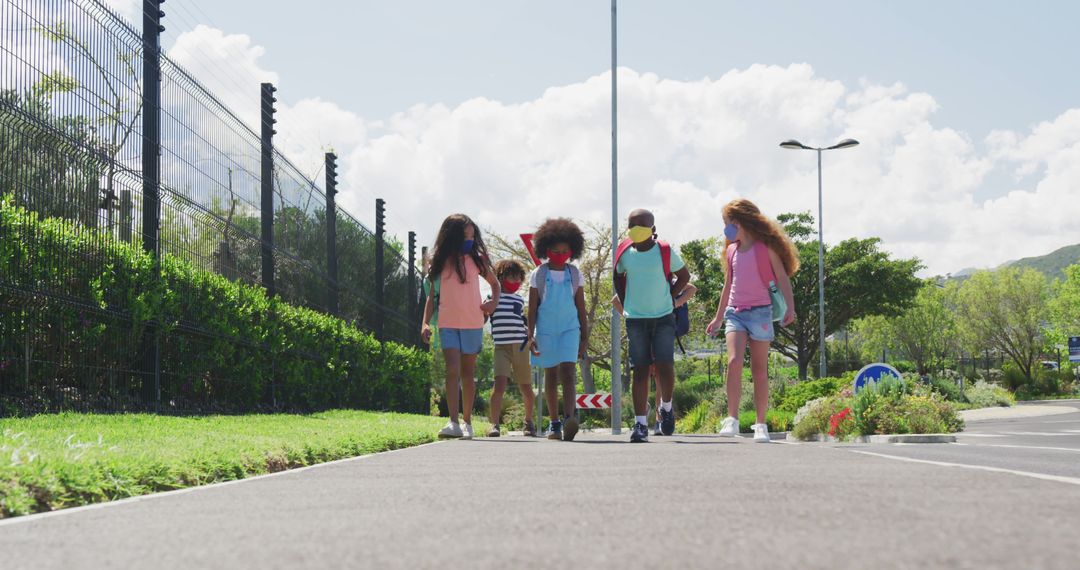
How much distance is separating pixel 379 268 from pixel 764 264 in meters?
18.5

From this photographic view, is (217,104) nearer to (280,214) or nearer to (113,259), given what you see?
(280,214)

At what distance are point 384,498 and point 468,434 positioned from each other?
6.80 m

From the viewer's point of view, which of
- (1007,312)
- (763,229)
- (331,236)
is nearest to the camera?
(763,229)

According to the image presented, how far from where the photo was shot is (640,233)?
30.5 feet

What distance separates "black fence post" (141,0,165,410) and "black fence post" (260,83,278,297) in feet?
13.8

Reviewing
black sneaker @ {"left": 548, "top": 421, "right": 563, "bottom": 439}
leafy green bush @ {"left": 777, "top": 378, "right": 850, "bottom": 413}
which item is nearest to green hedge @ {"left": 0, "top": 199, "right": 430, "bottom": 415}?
black sneaker @ {"left": 548, "top": 421, "right": 563, "bottom": 439}

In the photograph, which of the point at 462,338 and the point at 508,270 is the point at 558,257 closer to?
the point at 462,338

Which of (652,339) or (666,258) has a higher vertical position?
(666,258)

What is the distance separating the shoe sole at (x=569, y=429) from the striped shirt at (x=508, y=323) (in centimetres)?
263

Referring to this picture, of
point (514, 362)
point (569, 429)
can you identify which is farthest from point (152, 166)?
point (569, 429)

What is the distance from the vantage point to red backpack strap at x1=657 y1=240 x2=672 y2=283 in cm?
935

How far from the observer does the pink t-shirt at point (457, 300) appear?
33.5 ft

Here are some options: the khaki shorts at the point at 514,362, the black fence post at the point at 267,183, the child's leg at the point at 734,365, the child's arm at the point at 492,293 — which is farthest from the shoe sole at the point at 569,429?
the black fence post at the point at 267,183

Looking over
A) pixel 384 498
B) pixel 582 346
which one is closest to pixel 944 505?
pixel 384 498
